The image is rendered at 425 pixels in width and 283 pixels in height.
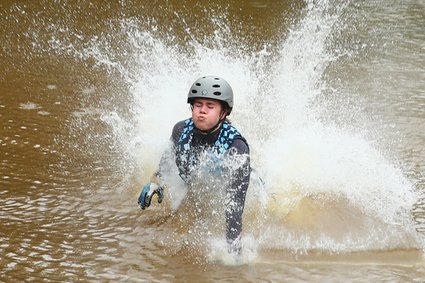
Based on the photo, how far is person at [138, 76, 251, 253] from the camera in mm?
4664

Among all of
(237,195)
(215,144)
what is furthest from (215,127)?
(237,195)

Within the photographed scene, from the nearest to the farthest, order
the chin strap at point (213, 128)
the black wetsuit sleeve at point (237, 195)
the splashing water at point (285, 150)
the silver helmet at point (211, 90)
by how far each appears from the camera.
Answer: the black wetsuit sleeve at point (237, 195) → the silver helmet at point (211, 90) → the chin strap at point (213, 128) → the splashing water at point (285, 150)

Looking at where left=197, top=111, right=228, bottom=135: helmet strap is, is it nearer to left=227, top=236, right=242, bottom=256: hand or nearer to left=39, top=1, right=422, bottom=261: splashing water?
left=39, top=1, right=422, bottom=261: splashing water

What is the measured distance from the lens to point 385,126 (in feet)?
25.2

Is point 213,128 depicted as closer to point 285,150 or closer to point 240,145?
point 240,145

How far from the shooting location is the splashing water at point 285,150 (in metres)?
5.28

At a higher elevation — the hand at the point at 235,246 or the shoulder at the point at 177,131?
the shoulder at the point at 177,131

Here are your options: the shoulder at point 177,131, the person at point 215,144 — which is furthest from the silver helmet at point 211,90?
the shoulder at point 177,131

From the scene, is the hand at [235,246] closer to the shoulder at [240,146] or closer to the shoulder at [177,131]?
the shoulder at [240,146]

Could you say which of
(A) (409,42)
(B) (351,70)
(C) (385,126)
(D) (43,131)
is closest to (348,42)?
(A) (409,42)

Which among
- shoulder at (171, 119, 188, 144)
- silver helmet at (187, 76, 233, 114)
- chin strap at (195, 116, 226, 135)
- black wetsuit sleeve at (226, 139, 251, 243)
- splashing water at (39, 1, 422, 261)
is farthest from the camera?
splashing water at (39, 1, 422, 261)

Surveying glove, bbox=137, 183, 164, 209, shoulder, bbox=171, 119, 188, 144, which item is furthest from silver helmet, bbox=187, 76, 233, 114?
glove, bbox=137, 183, 164, 209

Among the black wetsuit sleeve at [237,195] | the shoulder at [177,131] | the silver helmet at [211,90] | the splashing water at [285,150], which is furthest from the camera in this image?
the splashing water at [285,150]

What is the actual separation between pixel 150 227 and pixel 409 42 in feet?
Answer: 26.4
